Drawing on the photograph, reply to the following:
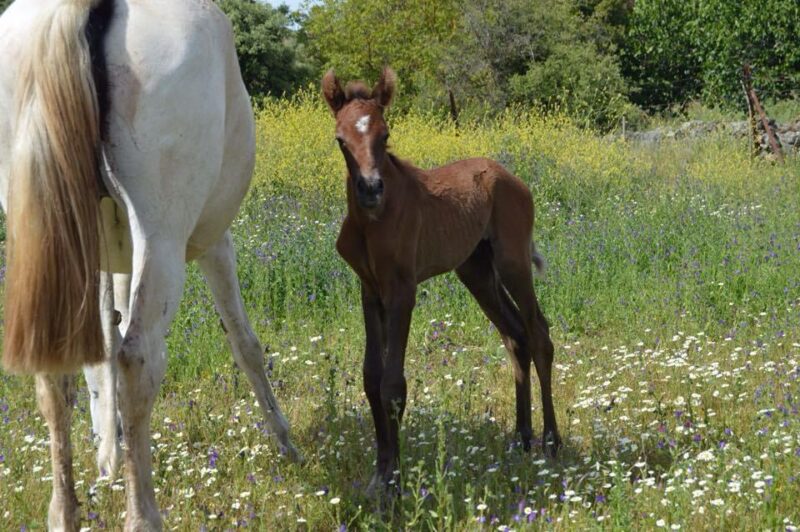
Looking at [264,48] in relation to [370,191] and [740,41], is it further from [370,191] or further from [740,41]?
[370,191]

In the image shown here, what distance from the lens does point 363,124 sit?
377 centimetres

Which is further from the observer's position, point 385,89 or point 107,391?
point 107,391

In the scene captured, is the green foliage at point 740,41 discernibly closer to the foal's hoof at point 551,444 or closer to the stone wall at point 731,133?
the stone wall at point 731,133

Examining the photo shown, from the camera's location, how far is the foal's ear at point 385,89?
393 cm

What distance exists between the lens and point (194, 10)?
329cm

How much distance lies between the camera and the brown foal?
3.84m

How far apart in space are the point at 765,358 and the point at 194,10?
Result: 405cm

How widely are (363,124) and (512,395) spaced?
2353mm

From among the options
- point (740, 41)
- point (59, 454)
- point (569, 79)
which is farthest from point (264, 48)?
point (59, 454)

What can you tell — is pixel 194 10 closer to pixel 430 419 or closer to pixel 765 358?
pixel 430 419

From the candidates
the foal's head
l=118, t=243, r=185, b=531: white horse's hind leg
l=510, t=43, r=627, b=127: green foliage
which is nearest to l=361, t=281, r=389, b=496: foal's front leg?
the foal's head

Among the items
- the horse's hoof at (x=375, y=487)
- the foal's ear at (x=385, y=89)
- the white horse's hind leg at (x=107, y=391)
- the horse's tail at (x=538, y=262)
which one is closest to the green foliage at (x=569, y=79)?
the horse's tail at (x=538, y=262)

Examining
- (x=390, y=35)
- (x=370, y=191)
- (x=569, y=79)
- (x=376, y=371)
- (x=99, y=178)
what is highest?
(x=390, y=35)

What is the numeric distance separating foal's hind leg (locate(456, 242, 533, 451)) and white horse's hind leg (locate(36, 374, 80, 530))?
235 centimetres
